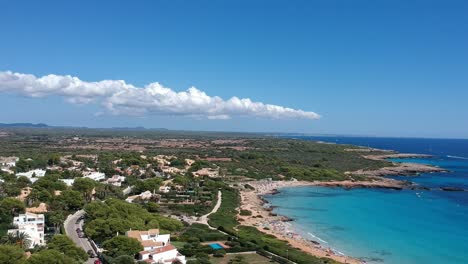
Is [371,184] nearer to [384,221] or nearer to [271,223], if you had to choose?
[384,221]

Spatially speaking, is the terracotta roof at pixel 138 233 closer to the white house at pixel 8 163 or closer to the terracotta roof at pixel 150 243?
the terracotta roof at pixel 150 243

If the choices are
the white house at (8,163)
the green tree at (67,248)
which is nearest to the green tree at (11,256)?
the green tree at (67,248)

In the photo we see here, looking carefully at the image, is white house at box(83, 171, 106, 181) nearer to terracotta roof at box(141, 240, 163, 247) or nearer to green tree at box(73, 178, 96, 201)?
green tree at box(73, 178, 96, 201)

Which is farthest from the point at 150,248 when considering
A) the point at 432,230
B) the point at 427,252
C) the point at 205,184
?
the point at 205,184

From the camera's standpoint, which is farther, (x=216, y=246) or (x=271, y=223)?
(x=271, y=223)

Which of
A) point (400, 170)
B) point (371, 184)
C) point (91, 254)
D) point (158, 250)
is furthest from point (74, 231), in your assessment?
point (400, 170)

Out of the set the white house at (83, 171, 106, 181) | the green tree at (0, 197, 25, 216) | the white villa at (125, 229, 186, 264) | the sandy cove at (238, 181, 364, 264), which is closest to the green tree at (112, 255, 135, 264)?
the white villa at (125, 229, 186, 264)
